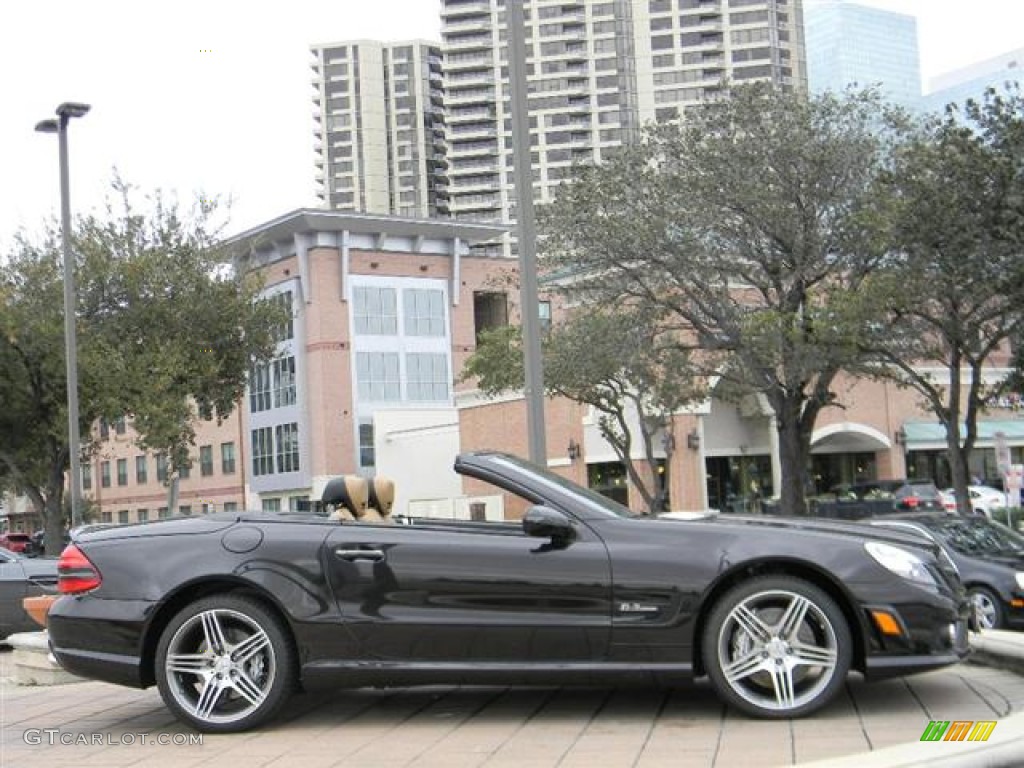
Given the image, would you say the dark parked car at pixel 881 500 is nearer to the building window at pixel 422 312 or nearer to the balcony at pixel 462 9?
the building window at pixel 422 312

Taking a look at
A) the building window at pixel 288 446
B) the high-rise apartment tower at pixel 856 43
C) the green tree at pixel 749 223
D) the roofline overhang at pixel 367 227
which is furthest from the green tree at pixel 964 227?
the high-rise apartment tower at pixel 856 43

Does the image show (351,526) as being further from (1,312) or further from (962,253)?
(1,312)

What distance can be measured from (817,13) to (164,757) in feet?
649

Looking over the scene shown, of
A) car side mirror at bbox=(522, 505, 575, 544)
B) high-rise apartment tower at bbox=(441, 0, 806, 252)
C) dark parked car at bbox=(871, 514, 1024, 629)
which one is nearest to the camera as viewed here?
car side mirror at bbox=(522, 505, 575, 544)

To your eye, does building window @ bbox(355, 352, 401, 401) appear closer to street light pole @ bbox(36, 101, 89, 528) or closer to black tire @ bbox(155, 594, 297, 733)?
street light pole @ bbox(36, 101, 89, 528)

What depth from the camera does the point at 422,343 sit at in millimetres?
68438

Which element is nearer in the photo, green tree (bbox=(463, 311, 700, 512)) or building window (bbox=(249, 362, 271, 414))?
green tree (bbox=(463, 311, 700, 512))

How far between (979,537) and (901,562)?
904 centimetres

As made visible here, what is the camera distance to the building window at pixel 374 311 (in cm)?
6619

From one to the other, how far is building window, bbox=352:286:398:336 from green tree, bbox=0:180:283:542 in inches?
1403

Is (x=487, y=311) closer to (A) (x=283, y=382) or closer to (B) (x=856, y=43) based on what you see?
(A) (x=283, y=382)

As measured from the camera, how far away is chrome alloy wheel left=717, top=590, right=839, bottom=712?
563 centimetres

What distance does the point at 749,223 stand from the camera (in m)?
21.9

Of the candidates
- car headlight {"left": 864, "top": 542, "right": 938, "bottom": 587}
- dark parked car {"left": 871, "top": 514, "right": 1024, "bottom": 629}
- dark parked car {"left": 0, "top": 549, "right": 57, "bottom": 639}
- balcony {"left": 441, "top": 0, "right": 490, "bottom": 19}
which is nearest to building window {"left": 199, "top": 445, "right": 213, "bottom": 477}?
dark parked car {"left": 0, "top": 549, "right": 57, "bottom": 639}
